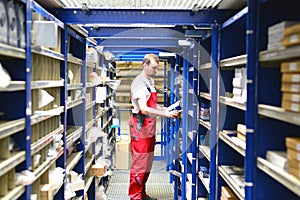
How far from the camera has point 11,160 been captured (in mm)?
1953

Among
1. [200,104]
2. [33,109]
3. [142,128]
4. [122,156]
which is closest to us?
[33,109]

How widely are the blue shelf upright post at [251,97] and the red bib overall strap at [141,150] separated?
9.29 ft

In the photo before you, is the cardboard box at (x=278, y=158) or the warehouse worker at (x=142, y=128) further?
the warehouse worker at (x=142, y=128)

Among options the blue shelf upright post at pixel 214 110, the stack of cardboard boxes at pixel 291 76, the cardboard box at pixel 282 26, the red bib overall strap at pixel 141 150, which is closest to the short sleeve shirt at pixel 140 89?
the red bib overall strap at pixel 141 150

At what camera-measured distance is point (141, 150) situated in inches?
197

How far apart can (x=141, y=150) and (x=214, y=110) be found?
1.81 m

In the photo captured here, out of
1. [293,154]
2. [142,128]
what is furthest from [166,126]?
[293,154]

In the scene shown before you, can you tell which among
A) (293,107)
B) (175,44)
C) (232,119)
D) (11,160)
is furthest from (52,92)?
(175,44)

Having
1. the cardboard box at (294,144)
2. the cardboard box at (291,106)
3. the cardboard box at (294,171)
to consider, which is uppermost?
the cardboard box at (291,106)

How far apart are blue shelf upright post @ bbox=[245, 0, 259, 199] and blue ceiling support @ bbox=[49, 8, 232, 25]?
1.03 metres

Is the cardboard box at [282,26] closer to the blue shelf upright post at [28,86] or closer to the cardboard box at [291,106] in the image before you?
the cardboard box at [291,106]

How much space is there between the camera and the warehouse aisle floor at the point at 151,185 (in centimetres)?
668

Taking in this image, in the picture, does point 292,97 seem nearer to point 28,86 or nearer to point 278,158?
point 278,158

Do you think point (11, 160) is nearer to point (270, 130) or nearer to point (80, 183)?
point (270, 130)
